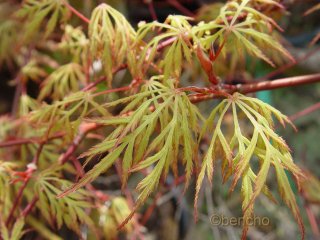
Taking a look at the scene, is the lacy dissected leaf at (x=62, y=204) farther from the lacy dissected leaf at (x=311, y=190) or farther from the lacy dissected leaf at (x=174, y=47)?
the lacy dissected leaf at (x=311, y=190)

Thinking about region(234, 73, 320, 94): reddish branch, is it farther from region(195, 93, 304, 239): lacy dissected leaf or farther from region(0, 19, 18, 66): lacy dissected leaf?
region(0, 19, 18, 66): lacy dissected leaf

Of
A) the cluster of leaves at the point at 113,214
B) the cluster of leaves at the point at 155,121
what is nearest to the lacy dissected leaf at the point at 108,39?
the cluster of leaves at the point at 155,121

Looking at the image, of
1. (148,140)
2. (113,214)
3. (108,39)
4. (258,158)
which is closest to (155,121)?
(148,140)

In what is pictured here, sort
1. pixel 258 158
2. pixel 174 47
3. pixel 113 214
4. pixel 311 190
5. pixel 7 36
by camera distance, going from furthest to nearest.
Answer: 1. pixel 7 36
2. pixel 311 190
3. pixel 113 214
4. pixel 174 47
5. pixel 258 158

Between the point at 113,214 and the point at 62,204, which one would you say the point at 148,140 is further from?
the point at 113,214

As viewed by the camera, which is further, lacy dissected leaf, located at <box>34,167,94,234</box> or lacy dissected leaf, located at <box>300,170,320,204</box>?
lacy dissected leaf, located at <box>300,170,320,204</box>

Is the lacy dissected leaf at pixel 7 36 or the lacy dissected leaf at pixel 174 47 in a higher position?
the lacy dissected leaf at pixel 174 47

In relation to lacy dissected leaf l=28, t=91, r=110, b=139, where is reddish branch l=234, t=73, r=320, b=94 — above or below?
below

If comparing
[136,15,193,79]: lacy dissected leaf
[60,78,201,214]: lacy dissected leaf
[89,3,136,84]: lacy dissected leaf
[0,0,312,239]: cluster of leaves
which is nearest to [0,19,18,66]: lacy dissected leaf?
[0,0,312,239]: cluster of leaves
